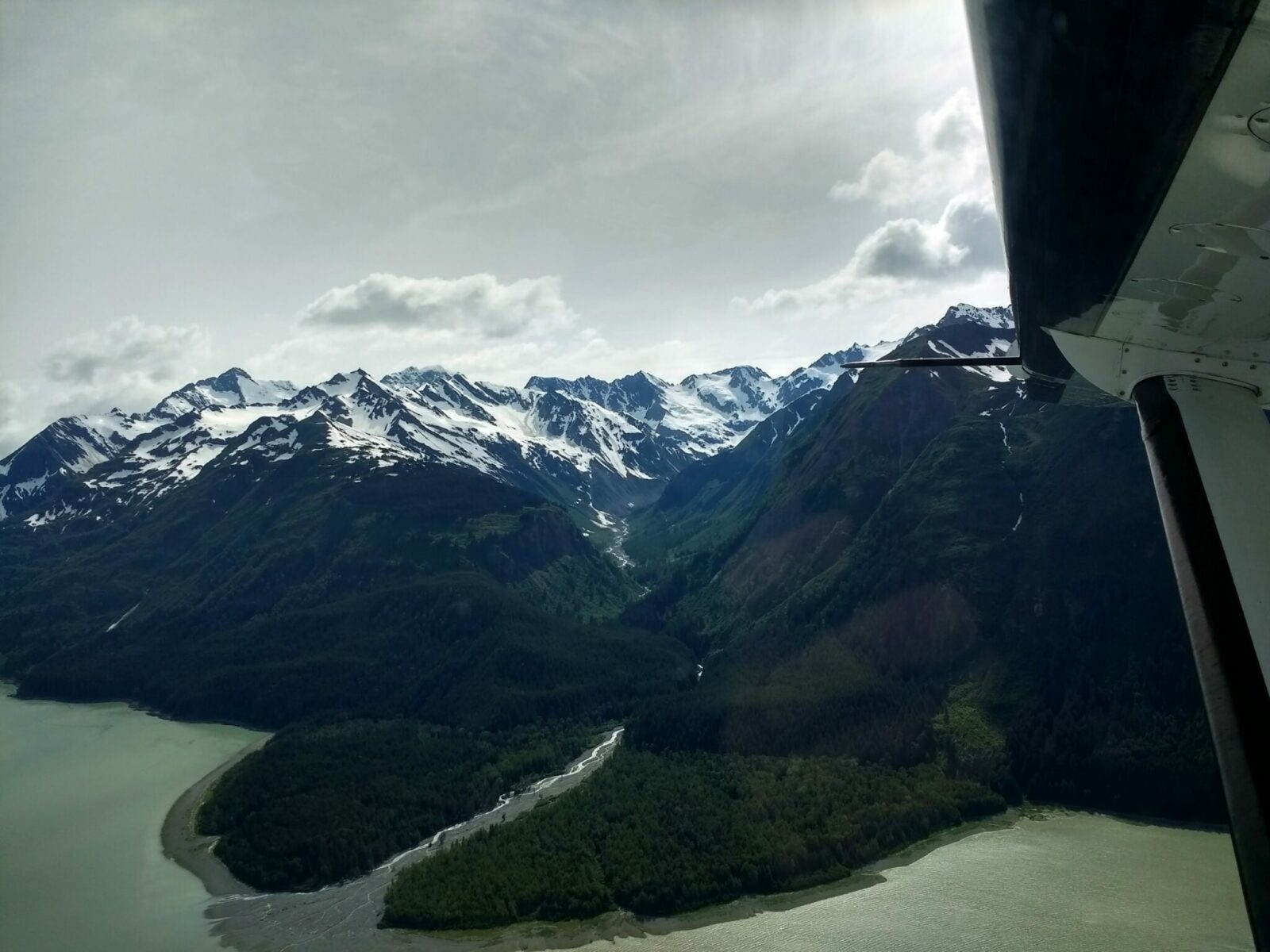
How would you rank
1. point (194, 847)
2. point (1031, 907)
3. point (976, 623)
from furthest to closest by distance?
point (976, 623), point (194, 847), point (1031, 907)

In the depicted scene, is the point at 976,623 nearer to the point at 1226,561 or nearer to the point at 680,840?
the point at 680,840

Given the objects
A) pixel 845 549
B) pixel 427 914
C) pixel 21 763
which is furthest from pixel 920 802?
pixel 21 763

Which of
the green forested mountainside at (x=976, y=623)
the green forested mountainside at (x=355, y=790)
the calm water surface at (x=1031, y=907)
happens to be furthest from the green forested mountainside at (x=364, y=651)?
the calm water surface at (x=1031, y=907)

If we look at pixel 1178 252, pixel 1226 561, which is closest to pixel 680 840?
pixel 1226 561

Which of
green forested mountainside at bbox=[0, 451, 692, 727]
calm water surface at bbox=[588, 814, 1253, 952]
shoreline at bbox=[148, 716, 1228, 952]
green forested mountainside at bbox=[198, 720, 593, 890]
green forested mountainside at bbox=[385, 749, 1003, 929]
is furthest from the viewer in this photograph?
green forested mountainside at bbox=[0, 451, 692, 727]

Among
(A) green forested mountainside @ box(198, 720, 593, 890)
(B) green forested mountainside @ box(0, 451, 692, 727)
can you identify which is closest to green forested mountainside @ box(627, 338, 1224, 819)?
(A) green forested mountainside @ box(198, 720, 593, 890)

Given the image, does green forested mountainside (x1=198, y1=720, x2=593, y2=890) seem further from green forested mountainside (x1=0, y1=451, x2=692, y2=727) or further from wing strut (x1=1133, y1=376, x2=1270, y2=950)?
wing strut (x1=1133, y1=376, x2=1270, y2=950)

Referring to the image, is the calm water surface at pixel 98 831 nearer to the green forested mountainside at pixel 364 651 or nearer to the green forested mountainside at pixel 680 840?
the green forested mountainside at pixel 364 651
